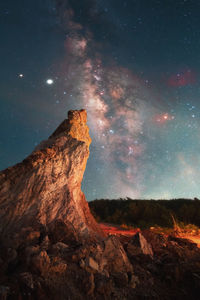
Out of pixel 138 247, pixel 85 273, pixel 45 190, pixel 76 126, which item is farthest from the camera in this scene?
pixel 76 126

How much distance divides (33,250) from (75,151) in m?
4.10

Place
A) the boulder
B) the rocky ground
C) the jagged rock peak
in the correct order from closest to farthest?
1. the rocky ground
2. the boulder
3. the jagged rock peak

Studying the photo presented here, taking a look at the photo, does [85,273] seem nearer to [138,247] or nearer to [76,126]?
[138,247]

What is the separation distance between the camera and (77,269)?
329 cm

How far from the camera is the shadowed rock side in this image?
5014mm

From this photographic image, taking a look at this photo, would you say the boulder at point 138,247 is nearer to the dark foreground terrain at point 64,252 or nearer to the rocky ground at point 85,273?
the dark foreground terrain at point 64,252

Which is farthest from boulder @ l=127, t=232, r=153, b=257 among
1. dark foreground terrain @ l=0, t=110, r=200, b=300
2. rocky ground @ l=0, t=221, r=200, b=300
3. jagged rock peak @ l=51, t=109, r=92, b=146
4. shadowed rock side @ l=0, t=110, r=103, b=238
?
jagged rock peak @ l=51, t=109, r=92, b=146

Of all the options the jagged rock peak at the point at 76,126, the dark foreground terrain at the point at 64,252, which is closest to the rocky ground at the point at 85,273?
the dark foreground terrain at the point at 64,252

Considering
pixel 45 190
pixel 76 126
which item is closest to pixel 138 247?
pixel 45 190

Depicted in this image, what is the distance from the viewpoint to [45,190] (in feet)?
18.8

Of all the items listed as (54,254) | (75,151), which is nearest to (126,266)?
(54,254)

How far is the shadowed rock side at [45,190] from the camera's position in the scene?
197 inches

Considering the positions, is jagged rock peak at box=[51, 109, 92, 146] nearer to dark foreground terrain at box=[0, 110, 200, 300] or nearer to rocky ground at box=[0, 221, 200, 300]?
dark foreground terrain at box=[0, 110, 200, 300]

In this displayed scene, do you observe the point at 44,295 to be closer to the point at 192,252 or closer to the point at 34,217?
the point at 34,217
